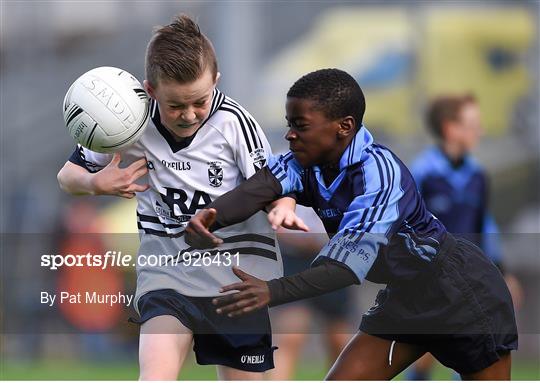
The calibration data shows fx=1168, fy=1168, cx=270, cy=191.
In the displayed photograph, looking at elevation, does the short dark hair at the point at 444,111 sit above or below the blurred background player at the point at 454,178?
above

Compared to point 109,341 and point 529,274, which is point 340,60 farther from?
point 109,341

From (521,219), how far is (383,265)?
9.39 metres

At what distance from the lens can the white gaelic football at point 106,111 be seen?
524cm

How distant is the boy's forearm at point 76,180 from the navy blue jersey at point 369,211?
0.86 metres

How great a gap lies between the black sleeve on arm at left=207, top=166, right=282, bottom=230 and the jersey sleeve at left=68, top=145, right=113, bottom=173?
58 cm

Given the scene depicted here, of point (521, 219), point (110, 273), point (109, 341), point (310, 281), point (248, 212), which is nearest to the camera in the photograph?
point (310, 281)

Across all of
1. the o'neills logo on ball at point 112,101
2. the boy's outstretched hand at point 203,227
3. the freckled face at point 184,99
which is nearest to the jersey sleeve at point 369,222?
the boy's outstretched hand at point 203,227

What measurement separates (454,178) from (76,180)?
398 cm

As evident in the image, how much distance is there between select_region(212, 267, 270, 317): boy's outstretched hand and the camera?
15.8 feet

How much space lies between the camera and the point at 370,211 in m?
5.05

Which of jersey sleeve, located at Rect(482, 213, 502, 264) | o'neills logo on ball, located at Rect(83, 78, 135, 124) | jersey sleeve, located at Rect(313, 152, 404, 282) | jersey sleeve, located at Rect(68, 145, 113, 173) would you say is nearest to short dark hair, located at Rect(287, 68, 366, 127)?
jersey sleeve, located at Rect(313, 152, 404, 282)

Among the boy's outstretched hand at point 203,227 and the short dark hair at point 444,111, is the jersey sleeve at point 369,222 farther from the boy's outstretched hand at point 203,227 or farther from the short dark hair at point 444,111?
the short dark hair at point 444,111

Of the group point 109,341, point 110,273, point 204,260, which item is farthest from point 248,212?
point 109,341

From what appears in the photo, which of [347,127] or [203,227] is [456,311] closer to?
[347,127]
